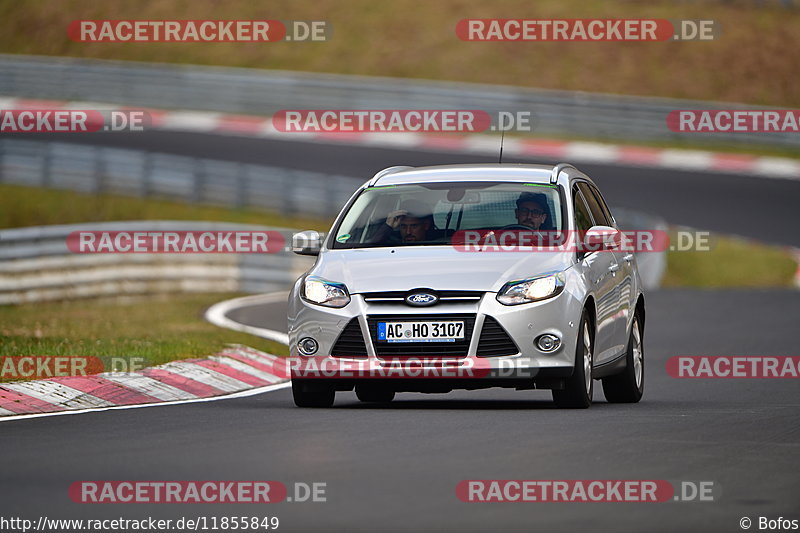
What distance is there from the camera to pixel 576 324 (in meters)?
11.4

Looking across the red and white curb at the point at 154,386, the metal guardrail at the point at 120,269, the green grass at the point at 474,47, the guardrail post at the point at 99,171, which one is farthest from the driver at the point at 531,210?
the green grass at the point at 474,47

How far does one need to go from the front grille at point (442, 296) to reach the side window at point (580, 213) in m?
1.33

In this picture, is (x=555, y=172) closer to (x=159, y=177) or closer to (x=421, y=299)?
(x=421, y=299)

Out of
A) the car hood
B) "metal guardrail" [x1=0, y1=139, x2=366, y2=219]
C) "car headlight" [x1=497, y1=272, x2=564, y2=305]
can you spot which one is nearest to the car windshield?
the car hood

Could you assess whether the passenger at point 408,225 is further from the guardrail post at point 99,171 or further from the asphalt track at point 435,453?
the guardrail post at point 99,171

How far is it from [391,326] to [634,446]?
236 centimetres

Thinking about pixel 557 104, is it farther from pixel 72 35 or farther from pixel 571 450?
pixel 571 450

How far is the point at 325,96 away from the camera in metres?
42.1

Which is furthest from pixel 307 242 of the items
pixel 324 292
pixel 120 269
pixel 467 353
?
pixel 120 269

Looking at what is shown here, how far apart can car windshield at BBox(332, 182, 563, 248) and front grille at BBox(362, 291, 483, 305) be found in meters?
0.77

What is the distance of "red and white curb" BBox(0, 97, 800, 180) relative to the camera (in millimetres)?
38250

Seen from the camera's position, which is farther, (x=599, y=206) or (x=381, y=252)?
(x=599, y=206)

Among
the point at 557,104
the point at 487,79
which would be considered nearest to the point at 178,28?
the point at 487,79

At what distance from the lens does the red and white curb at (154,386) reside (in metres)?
11.8
